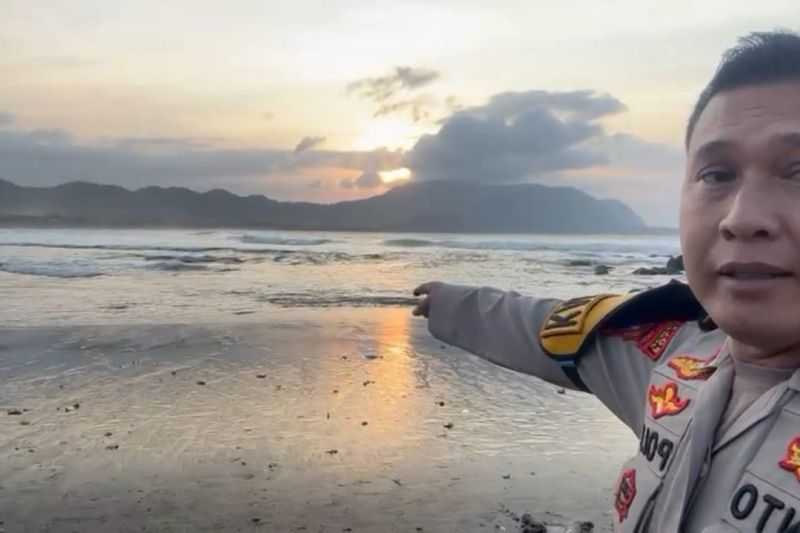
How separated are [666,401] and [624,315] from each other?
1.01 feet

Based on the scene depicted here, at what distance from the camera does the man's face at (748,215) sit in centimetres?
132

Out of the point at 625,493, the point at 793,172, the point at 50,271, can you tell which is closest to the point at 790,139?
the point at 793,172

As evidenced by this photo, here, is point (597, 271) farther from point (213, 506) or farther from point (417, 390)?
point (213, 506)

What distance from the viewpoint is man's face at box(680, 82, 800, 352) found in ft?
4.32

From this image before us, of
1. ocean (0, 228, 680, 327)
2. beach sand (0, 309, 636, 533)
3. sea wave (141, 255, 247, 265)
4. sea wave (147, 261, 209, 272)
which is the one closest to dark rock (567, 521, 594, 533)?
beach sand (0, 309, 636, 533)

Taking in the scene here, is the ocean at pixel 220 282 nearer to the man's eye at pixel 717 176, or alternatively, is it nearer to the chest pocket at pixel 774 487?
the man's eye at pixel 717 176

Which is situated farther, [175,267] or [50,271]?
[175,267]

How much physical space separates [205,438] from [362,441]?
131cm

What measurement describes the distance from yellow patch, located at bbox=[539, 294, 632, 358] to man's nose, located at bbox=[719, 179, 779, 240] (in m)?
0.53

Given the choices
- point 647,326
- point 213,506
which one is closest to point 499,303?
point 647,326

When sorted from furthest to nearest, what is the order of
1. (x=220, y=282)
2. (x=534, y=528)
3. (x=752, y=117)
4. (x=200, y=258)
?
(x=200, y=258) < (x=220, y=282) < (x=534, y=528) < (x=752, y=117)

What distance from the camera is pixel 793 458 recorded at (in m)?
1.27

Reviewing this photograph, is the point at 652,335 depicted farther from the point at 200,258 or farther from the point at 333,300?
the point at 200,258

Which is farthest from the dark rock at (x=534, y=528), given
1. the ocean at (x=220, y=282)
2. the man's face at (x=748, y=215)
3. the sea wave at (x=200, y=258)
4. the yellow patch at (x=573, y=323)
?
the sea wave at (x=200, y=258)
